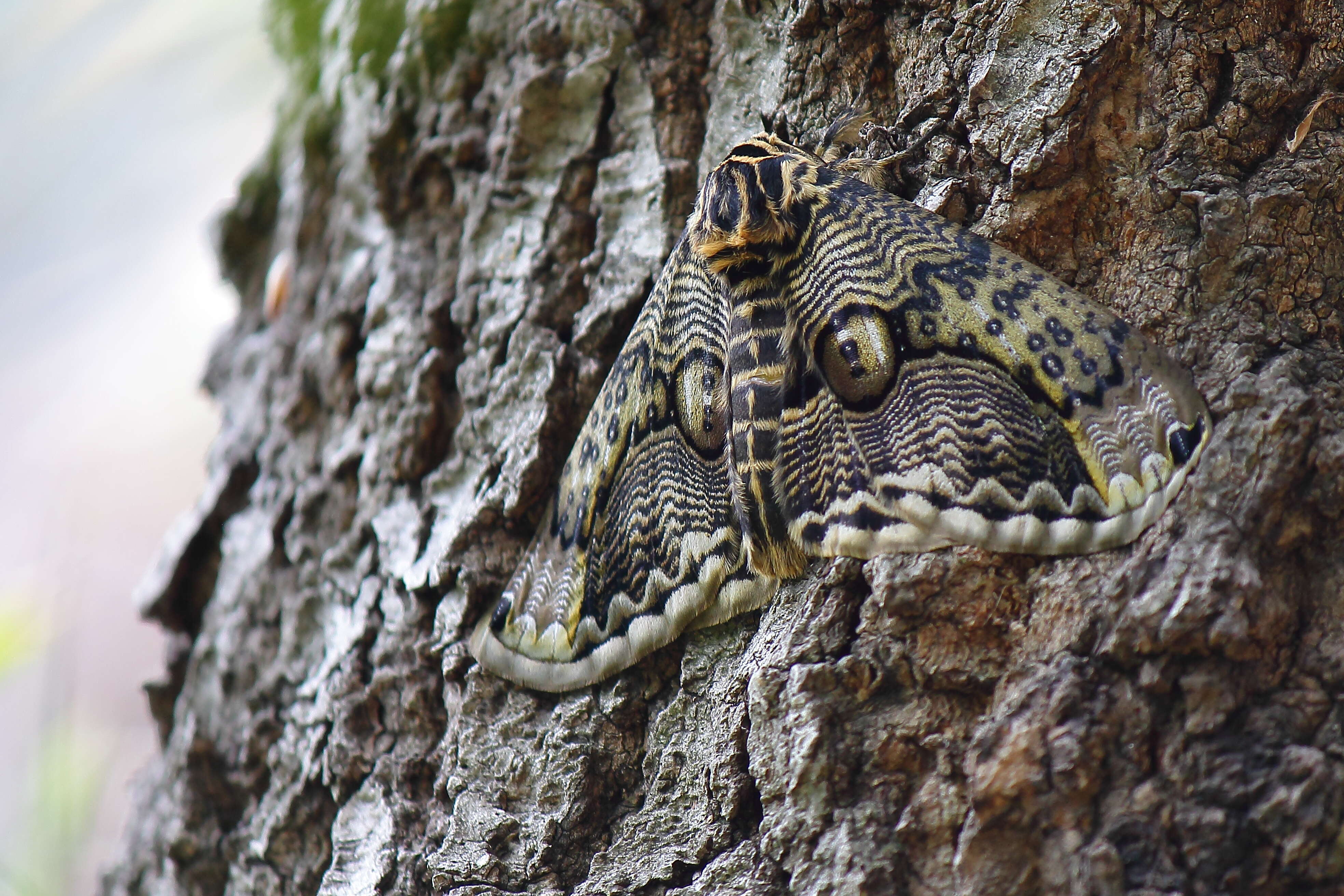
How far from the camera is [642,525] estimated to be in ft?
5.34

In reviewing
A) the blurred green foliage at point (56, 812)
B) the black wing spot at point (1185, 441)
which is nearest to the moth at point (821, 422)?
the black wing spot at point (1185, 441)

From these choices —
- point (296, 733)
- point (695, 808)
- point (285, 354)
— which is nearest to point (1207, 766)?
point (695, 808)

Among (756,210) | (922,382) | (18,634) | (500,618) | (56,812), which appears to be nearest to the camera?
(922,382)

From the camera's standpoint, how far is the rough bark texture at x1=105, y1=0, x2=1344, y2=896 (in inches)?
44.6

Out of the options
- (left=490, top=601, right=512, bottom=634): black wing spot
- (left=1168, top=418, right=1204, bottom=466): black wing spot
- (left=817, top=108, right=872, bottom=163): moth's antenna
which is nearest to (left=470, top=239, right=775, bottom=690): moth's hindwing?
(left=490, top=601, right=512, bottom=634): black wing spot

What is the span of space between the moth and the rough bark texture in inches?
2.4

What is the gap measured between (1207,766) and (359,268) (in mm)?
2124

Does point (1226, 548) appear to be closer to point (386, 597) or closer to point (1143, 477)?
point (1143, 477)

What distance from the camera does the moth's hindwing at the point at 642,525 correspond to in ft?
5.07

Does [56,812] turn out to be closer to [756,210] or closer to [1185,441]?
[756,210]

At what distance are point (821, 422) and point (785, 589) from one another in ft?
0.88

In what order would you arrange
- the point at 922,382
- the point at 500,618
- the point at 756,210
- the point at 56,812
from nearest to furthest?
the point at 922,382 < the point at 756,210 < the point at 500,618 < the point at 56,812

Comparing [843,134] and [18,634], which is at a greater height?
[843,134]

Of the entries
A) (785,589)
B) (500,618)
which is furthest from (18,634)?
(785,589)
